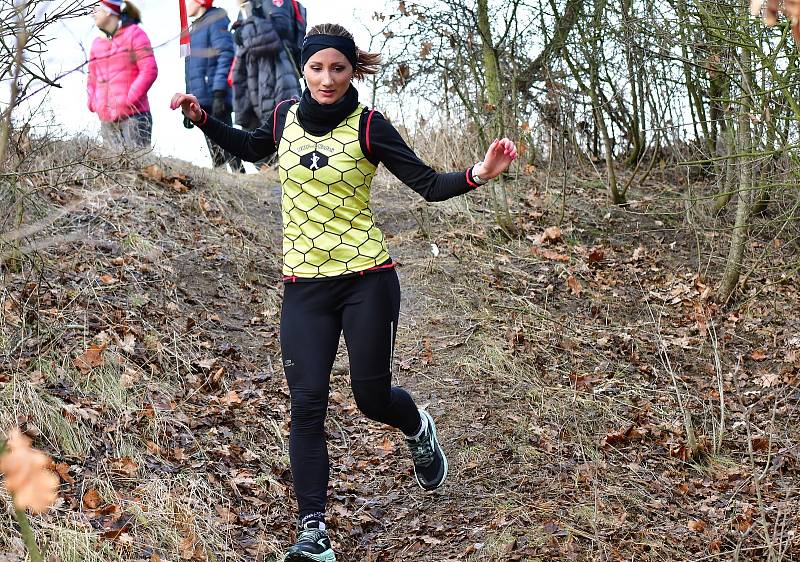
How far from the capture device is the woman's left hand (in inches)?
140

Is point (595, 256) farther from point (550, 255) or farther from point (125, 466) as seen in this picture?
point (125, 466)

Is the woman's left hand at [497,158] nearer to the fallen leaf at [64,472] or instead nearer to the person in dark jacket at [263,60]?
the fallen leaf at [64,472]

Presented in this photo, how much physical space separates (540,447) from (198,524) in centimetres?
217

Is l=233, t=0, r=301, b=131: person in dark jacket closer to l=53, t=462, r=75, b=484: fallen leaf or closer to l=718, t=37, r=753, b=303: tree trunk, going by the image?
l=718, t=37, r=753, b=303: tree trunk

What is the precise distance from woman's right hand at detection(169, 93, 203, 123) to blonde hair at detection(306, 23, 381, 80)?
59cm

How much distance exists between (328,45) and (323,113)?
304mm

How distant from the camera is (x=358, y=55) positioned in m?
3.99

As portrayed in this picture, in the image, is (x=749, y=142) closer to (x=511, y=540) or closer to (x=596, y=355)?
(x=596, y=355)

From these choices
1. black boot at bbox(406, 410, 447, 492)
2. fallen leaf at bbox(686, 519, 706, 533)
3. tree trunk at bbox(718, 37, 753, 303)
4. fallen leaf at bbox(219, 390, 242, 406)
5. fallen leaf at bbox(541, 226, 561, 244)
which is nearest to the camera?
fallen leaf at bbox(686, 519, 706, 533)

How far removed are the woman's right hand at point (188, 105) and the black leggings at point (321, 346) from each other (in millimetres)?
894

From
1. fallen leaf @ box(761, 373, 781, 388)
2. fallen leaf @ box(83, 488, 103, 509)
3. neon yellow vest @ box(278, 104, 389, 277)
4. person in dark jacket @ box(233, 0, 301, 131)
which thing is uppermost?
person in dark jacket @ box(233, 0, 301, 131)

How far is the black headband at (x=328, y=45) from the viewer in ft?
12.5

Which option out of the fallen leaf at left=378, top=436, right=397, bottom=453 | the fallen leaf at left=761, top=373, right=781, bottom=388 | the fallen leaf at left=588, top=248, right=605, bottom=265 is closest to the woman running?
the fallen leaf at left=378, top=436, right=397, bottom=453

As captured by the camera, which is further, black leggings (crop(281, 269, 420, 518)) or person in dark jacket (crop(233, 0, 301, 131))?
person in dark jacket (crop(233, 0, 301, 131))
